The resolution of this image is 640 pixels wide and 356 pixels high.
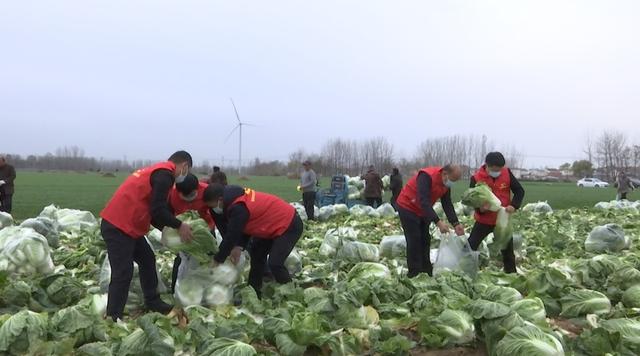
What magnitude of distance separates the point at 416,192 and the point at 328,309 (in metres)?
3.03

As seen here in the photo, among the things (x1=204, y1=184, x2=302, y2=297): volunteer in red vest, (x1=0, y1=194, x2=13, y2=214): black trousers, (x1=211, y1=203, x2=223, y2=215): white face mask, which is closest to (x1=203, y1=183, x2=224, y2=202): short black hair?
(x1=204, y1=184, x2=302, y2=297): volunteer in red vest

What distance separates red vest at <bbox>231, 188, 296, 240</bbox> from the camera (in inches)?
240

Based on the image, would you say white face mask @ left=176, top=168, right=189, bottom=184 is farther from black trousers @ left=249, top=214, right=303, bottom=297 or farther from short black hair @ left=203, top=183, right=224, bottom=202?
black trousers @ left=249, top=214, right=303, bottom=297

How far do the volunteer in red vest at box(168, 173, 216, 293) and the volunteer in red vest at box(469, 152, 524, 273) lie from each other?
11.5ft

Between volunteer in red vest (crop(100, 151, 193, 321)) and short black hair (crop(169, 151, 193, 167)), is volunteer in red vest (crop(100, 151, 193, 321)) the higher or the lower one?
the lower one

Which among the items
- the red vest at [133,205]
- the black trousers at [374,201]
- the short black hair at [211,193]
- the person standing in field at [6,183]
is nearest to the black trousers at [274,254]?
the short black hair at [211,193]

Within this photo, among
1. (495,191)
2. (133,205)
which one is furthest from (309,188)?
(133,205)

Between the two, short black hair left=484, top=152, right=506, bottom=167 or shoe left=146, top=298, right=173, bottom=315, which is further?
short black hair left=484, top=152, right=506, bottom=167

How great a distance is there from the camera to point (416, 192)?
24.3 feet

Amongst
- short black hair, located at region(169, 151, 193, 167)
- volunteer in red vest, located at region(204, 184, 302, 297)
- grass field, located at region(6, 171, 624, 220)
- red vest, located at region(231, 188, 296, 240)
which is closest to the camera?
short black hair, located at region(169, 151, 193, 167)

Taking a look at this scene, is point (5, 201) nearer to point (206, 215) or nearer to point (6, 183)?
point (6, 183)

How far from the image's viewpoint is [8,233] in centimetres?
749

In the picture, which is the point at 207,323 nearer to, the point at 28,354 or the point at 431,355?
the point at 28,354

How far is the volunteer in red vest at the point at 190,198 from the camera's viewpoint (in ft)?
18.6
